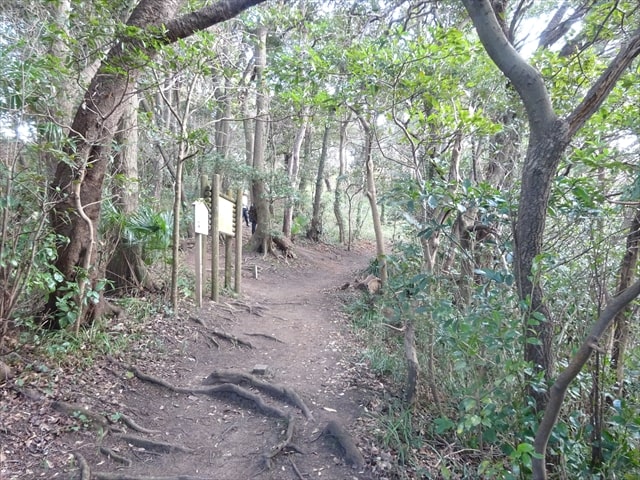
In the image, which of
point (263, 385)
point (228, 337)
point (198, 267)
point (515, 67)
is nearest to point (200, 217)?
point (198, 267)

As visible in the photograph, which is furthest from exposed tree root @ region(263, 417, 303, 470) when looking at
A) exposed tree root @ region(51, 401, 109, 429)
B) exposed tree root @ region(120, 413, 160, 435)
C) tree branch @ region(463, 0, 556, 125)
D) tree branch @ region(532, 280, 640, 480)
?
tree branch @ region(463, 0, 556, 125)

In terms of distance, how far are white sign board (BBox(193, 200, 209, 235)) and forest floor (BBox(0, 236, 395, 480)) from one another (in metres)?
1.42

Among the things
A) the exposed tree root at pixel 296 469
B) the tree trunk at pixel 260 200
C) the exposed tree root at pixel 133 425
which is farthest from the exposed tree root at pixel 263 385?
the tree trunk at pixel 260 200

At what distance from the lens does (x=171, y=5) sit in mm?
4930

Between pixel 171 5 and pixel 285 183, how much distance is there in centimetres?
941

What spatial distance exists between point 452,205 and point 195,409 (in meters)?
3.44

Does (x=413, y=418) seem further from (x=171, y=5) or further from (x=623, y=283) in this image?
(x=171, y=5)

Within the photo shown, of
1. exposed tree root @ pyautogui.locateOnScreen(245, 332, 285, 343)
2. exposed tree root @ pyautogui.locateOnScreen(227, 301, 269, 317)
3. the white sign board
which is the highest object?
the white sign board

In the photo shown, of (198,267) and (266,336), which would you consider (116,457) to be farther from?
(198,267)

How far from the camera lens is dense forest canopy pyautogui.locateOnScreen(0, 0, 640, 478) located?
101 inches

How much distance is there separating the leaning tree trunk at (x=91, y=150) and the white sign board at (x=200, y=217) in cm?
171

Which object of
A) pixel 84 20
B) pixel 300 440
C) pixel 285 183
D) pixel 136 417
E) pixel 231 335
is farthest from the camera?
pixel 285 183

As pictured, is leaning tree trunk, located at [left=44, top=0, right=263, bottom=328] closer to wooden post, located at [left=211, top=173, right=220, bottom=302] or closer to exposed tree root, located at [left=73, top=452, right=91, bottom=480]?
exposed tree root, located at [left=73, top=452, right=91, bottom=480]

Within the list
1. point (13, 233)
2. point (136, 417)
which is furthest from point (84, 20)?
point (136, 417)
